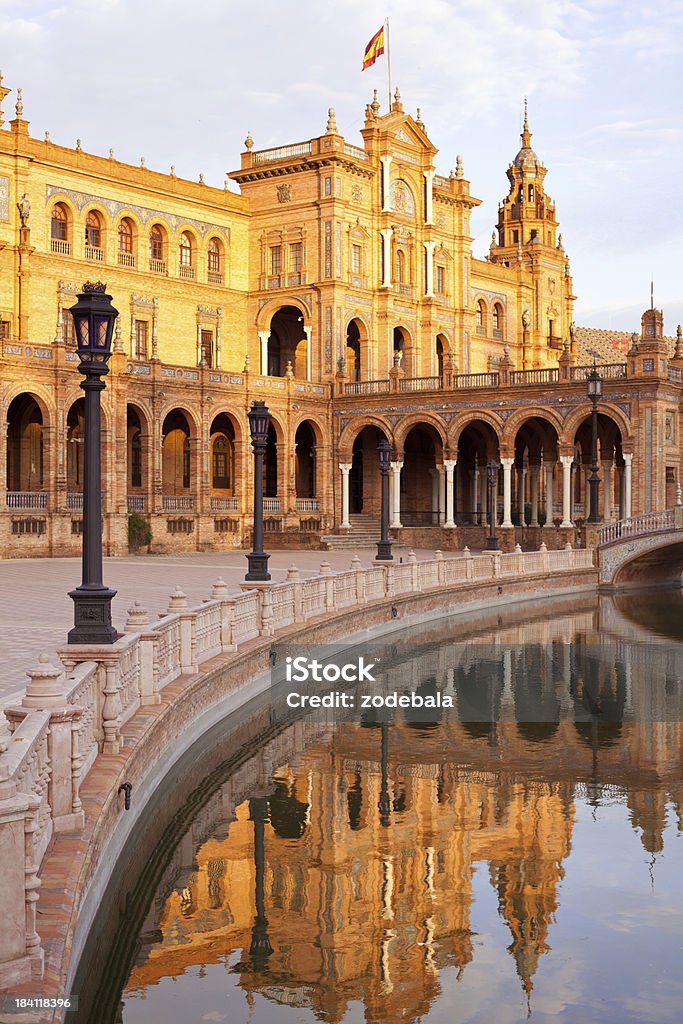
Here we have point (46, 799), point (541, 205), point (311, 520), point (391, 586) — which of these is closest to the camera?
point (46, 799)

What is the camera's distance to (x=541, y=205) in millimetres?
72500

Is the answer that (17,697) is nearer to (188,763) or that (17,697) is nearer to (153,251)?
(188,763)

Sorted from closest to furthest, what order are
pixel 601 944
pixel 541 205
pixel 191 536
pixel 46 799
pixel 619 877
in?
pixel 46 799, pixel 601 944, pixel 619 877, pixel 191 536, pixel 541 205

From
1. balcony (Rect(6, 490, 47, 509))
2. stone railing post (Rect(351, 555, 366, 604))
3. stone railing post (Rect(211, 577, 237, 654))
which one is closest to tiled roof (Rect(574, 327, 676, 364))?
balcony (Rect(6, 490, 47, 509))

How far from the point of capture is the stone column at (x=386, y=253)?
53.3 meters

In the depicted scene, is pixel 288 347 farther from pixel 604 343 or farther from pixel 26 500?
pixel 604 343

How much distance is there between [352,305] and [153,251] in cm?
873

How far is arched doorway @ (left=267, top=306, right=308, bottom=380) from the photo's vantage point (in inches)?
2199

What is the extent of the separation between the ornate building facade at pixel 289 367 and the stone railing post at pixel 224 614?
22.1 meters

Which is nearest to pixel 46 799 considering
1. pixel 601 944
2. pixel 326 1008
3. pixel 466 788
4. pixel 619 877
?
pixel 326 1008

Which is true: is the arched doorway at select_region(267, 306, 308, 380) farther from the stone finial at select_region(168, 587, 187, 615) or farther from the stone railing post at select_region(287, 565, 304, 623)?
the stone finial at select_region(168, 587, 187, 615)

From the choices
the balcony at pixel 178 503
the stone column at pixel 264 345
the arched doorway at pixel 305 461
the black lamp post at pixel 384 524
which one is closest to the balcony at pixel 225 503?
the balcony at pixel 178 503

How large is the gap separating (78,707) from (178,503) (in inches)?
1407

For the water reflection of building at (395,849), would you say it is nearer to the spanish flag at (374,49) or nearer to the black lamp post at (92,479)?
the black lamp post at (92,479)
